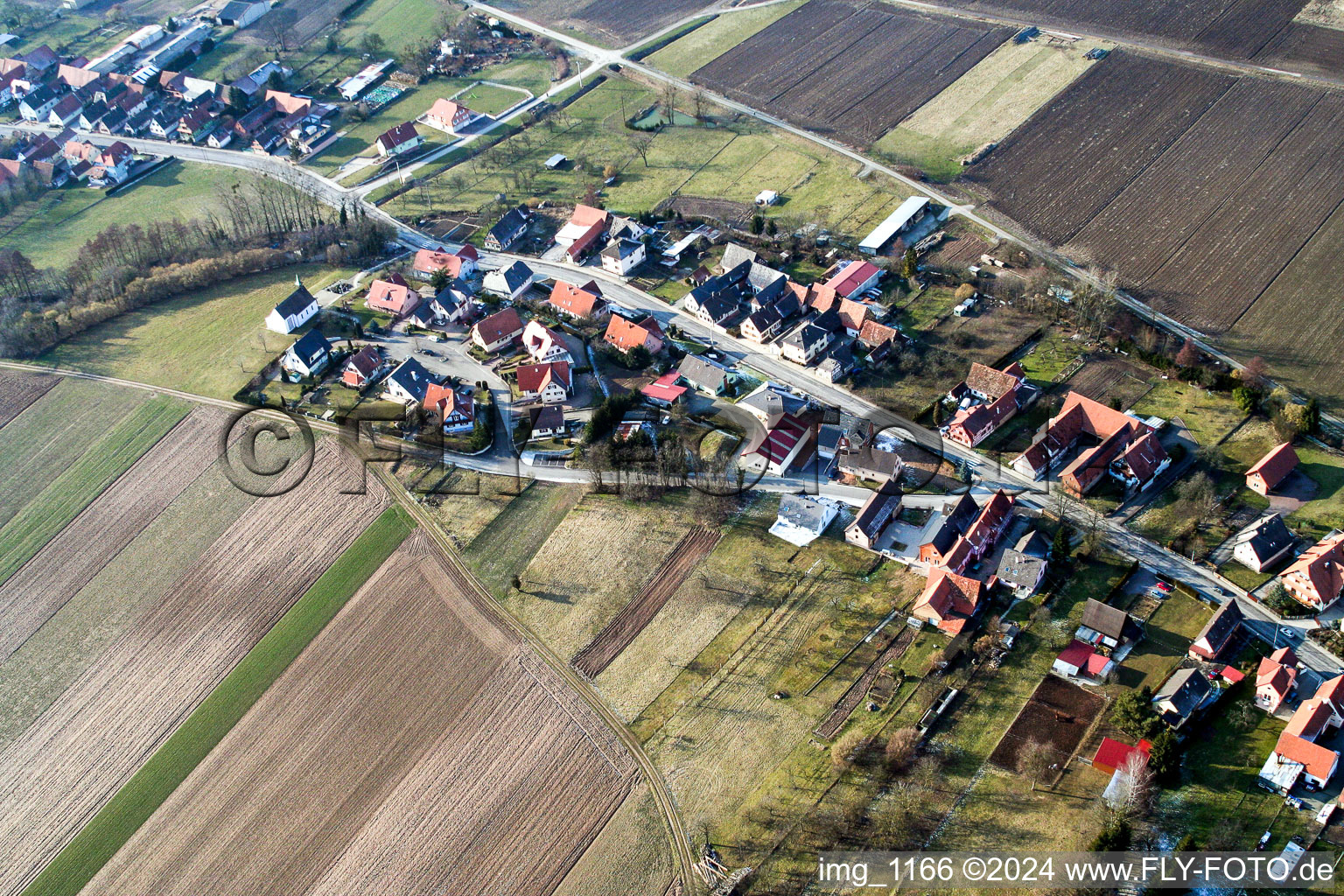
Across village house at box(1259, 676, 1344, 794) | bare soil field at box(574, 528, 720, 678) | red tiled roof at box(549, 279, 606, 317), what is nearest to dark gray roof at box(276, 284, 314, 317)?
red tiled roof at box(549, 279, 606, 317)

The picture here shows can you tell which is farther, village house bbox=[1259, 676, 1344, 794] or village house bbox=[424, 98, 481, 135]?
village house bbox=[424, 98, 481, 135]

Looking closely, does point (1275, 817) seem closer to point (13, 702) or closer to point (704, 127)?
point (13, 702)

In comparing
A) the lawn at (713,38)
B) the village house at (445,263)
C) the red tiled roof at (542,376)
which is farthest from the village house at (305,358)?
the lawn at (713,38)

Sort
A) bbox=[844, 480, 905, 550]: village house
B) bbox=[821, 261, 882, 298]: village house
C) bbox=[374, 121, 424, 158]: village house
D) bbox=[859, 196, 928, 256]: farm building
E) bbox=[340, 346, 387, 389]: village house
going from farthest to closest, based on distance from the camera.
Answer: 1. bbox=[374, 121, 424, 158]: village house
2. bbox=[859, 196, 928, 256]: farm building
3. bbox=[821, 261, 882, 298]: village house
4. bbox=[340, 346, 387, 389]: village house
5. bbox=[844, 480, 905, 550]: village house

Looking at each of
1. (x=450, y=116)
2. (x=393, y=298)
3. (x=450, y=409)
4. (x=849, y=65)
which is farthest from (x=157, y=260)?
(x=849, y=65)

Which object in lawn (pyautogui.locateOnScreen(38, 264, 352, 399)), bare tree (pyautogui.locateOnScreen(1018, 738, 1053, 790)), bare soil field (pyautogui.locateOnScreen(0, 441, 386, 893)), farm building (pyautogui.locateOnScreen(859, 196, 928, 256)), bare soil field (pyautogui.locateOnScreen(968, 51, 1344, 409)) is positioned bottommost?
bare soil field (pyautogui.locateOnScreen(0, 441, 386, 893))

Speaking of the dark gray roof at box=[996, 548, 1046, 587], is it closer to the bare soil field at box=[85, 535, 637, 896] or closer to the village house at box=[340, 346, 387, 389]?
the bare soil field at box=[85, 535, 637, 896]

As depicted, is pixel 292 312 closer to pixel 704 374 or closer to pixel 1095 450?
pixel 704 374
